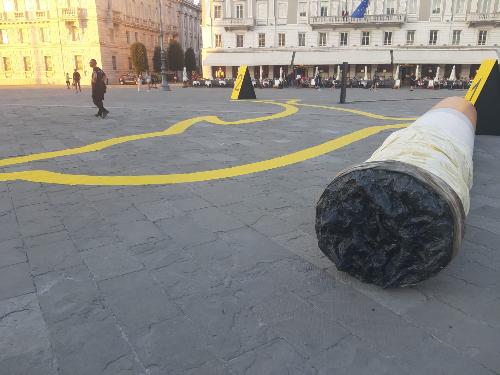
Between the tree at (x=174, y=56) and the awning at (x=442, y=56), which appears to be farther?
the tree at (x=174, y=56)

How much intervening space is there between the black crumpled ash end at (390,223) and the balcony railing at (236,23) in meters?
44.9

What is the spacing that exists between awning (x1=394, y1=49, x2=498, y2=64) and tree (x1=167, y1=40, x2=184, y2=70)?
28.4 meters

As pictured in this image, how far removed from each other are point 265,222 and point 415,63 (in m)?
41.4

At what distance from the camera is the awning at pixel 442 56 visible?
38781 millimetres

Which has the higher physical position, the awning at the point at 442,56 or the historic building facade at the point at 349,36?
the historic building facade at the point at 349,36

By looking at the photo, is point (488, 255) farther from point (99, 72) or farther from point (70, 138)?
point (99, 72)

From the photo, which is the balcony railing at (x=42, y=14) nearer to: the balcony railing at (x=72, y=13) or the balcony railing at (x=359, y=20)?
the balcony railing at (x=72, y=13)

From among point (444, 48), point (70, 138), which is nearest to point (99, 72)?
point (70, 138)

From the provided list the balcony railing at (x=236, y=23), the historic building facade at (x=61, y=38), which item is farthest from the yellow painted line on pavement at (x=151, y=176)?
the historic building facade at (x=61, y=38)

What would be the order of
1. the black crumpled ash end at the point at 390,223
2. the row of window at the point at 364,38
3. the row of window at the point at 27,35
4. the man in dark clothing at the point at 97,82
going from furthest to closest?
the row of window at the point at 27,35 < the row of window at the point at 364,38 < the man in dark clothing at the point at 97,82 < the black crumpled ash end at the point at 390,223

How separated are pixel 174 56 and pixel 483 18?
120 feet

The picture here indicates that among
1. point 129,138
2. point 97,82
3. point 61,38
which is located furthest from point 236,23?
point 129,138

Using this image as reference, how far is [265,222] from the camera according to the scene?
13.8 ft

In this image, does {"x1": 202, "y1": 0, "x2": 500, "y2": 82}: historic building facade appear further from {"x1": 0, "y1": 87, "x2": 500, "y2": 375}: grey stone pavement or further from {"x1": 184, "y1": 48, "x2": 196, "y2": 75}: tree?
{"x1": 0, "y1": 87, "x2": 500, "y2": 375}: grey stone pavement
